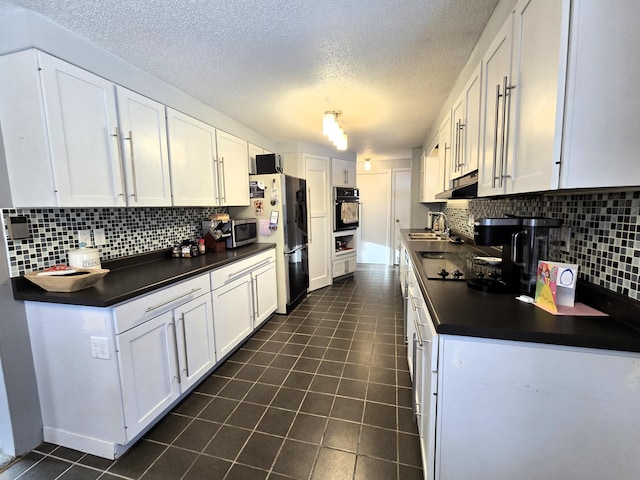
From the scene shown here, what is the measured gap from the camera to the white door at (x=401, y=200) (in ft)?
19.8

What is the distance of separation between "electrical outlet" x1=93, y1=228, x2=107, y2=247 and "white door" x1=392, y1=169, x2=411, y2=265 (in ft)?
17.0

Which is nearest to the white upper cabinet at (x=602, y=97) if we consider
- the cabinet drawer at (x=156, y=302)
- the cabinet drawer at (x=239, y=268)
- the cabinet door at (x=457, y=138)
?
the cabinet door at (x=457, y=138)

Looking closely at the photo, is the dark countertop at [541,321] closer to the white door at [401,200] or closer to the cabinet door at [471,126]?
the cabinet door at [471,126]

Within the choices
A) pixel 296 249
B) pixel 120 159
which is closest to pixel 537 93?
pixel 120 159

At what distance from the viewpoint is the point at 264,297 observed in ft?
10.1

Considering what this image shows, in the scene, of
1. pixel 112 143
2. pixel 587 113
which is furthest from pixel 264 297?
pixel 587 113

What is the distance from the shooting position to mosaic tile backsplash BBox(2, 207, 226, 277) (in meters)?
1.55

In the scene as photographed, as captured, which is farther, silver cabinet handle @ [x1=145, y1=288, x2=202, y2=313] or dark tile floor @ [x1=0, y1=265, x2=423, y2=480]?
silver cabinet handle @ [x1=145, y1=288, x2=202, y2=313]

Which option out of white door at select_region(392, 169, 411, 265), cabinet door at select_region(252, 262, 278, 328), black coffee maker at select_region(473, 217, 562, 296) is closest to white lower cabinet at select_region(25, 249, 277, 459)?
cabinet door at select_region(252, 262, 278, 328)

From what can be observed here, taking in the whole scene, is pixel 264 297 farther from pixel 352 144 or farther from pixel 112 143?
pixel 352 144

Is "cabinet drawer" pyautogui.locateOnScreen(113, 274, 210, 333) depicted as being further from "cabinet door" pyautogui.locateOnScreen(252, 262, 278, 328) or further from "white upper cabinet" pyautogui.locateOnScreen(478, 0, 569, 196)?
"white upper cabinet" pyautogui.locateOnScreen(478, 0, 569, 196)

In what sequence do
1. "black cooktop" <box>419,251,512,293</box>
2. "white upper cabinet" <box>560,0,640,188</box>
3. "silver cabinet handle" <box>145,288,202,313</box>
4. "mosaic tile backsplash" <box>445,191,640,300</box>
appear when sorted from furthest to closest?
"silver cabinet handle" <box>145,288,202,313</box> < "black cooktop" <box>419,251,512,293</box> < "mosaic tile backsplash" <box>445,191,640,300</box> < "white upper cabinet" <box>560,0,640,188</box>

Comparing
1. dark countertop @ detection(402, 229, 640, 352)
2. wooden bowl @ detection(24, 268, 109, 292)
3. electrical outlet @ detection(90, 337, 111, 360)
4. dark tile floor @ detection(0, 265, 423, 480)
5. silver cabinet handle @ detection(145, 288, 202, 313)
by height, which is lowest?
dark tile floor @ detection(0, 265, 423, 480)

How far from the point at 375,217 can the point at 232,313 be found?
4.55 metres
